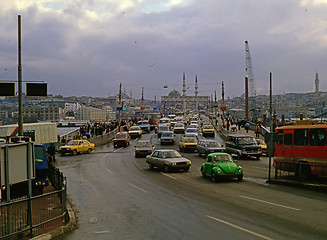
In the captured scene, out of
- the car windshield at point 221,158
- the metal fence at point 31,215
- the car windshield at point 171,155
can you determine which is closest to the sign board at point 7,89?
the metal fence at point 31,215

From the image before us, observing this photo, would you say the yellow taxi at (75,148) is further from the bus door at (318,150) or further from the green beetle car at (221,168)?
the bus door at (318,150)

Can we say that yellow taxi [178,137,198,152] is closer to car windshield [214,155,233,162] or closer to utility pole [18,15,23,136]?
car windshield [214,155,233,162]

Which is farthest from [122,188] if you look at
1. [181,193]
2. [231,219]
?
[231,219]

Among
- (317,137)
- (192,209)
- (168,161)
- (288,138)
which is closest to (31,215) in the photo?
(192,209)

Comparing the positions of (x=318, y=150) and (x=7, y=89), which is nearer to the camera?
(x=318, y=150)

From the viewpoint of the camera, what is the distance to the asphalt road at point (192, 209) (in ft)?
31.7

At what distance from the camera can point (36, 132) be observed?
33.2 meters

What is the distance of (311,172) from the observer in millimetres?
17594

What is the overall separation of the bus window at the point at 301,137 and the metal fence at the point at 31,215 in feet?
40.4

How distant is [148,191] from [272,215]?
660cm

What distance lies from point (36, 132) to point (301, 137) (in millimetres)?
23521

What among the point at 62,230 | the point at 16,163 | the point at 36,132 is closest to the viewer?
the point at 16,163

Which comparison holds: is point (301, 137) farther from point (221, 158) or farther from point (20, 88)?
point (20, 88)

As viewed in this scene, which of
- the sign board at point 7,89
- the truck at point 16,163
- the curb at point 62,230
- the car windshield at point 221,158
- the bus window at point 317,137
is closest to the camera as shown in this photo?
the truck at point 16,163
